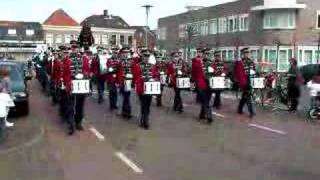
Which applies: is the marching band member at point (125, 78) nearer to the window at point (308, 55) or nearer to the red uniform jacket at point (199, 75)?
the red uniform jacket at point (199, 75)

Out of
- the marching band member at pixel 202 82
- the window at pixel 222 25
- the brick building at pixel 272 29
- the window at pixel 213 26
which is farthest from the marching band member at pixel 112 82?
the window at pixel 213 26

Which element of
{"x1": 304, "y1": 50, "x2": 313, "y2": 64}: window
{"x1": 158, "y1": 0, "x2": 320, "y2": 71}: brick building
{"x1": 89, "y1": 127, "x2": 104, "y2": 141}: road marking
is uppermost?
{"x1": 158, "y1": 0, "x2": 320, "y2": 71}: brick building

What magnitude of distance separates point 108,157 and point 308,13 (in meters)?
50.1

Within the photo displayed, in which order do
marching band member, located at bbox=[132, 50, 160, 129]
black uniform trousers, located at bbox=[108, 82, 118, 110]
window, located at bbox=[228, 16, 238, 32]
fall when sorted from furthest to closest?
window, located at bbox=[228, 16, 238, 32], black uniform trousers, located at bbox=[108, 82, 118, 110], marching band member, located at bbox=[132, 50, 160, 129]

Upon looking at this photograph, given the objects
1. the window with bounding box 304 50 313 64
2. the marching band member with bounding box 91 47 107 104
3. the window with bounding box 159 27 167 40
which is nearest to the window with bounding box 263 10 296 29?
the window with bounding box 304 50 313 64

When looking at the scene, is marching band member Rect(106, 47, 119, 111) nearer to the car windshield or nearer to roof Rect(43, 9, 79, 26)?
the car windshield

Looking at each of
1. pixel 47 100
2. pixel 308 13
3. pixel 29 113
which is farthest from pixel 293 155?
pixel 308 13

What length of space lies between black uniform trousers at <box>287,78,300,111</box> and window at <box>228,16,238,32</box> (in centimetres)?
4677

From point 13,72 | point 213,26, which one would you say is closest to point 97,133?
point 13,72

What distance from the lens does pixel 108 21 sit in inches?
4781

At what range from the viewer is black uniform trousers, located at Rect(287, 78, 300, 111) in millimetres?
20812

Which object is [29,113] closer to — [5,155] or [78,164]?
[5,155]

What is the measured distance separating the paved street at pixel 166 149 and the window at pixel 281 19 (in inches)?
1627

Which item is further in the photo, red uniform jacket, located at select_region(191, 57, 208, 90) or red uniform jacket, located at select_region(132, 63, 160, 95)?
red uniform jacket, located at select_region(191, 57, 208, 90)
